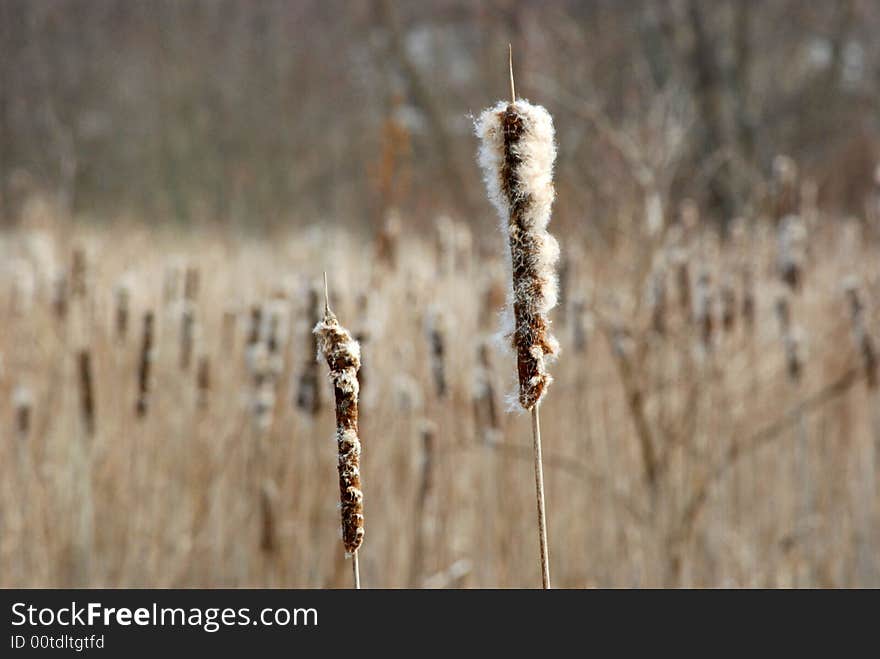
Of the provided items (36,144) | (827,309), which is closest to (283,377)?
(827,309)

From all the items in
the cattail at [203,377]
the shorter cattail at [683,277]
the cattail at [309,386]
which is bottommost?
the cattail at [309,386]

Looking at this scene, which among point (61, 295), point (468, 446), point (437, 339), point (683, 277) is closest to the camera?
point (437, 339)

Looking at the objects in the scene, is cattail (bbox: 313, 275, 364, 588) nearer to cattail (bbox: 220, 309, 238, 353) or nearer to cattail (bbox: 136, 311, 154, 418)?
cattail (bbox: 136, 311, 154, 418)

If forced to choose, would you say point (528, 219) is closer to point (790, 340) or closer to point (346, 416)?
point (346, 416)

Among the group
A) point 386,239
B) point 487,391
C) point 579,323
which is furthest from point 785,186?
point 386,239

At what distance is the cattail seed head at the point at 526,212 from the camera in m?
0.61

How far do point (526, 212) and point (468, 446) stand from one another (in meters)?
1.73

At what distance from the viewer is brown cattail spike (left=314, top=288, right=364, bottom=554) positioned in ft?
2.14

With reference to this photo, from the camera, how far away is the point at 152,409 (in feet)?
7.81

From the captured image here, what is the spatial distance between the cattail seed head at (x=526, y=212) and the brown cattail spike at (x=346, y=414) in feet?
0.39

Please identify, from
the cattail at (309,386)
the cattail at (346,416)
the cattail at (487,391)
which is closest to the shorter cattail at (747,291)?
the cattail at (487,391)

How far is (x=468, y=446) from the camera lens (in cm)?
230

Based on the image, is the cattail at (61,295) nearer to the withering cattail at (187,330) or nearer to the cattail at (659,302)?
the withering cattail at (187,330)
